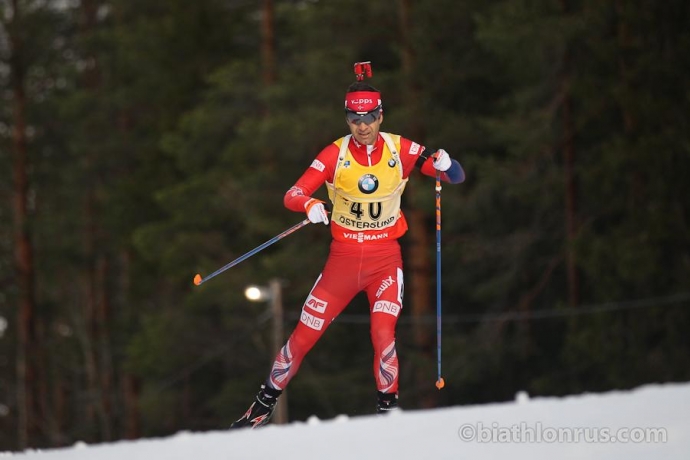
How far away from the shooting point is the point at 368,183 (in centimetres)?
777

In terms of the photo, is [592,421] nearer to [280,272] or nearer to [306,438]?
[306,438]

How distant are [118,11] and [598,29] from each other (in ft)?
57.3

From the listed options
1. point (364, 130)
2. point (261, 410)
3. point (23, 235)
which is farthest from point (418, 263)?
point (364, 130)

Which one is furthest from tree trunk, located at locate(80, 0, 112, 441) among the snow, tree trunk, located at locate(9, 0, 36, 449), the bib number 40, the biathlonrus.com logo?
the biathlonrus.com logo

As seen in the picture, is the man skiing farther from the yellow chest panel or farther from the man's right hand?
the man's right hand

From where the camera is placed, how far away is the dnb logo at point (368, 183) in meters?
7.77

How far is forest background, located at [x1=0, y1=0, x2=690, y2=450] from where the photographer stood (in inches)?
874

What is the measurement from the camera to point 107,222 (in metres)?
34.8

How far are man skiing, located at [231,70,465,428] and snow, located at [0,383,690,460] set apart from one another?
60cm

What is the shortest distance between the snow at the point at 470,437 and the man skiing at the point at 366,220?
0.60 meters

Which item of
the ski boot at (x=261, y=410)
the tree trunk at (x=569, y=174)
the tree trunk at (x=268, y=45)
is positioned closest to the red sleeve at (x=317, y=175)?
the ski boot at (x=261, y=410)

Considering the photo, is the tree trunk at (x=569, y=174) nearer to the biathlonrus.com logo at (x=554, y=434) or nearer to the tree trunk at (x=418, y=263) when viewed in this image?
the tree trunk at (x=418, y=263)

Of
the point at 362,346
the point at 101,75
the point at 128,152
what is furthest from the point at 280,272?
the point at 101,75

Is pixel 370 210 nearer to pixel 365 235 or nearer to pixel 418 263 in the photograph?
pixel 365 235
